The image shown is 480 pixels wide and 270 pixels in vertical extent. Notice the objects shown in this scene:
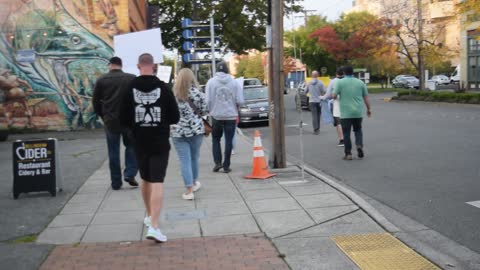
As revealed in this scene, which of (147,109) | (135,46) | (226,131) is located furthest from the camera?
(135,46)

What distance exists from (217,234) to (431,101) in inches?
1057

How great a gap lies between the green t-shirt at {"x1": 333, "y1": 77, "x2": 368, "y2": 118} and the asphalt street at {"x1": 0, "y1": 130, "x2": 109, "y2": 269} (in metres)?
4.55

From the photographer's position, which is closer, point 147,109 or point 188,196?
point 147,109

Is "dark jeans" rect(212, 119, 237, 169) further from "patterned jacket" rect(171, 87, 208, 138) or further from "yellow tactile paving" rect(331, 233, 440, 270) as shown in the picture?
"yellow tactile paving" rect(331, 233, 440, 270)

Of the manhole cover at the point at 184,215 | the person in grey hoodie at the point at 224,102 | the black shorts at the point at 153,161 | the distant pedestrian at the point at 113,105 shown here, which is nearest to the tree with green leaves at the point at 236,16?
the person in grey hoodie at the point at 224,102

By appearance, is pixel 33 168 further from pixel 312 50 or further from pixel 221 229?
pixel 312 50

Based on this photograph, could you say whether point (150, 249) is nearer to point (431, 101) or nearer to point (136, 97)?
point (136, 97)

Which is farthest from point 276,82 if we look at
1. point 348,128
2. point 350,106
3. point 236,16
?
point 236,16

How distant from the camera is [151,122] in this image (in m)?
5.42

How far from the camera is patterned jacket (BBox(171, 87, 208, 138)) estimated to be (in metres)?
7.25

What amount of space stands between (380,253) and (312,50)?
5586 centimetres

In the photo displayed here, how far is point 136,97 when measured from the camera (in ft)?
17.9

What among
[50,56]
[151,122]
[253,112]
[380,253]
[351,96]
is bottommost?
[380,253]

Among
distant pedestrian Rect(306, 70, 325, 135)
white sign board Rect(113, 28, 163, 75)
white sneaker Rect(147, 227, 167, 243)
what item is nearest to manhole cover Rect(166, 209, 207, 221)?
white sneaker Rect(147, 227, 167, 243)
